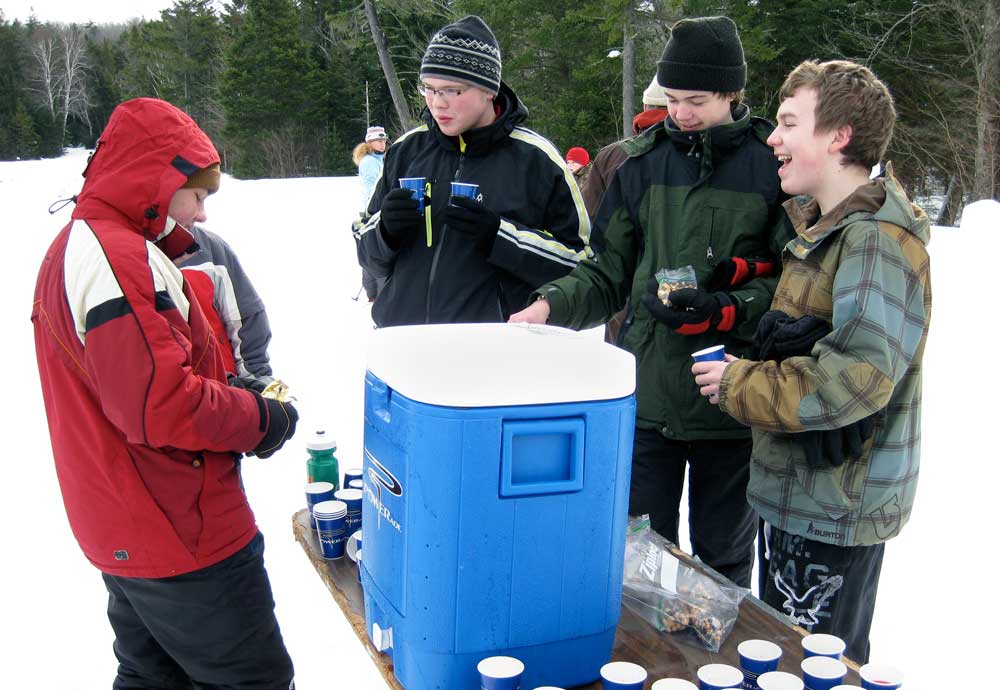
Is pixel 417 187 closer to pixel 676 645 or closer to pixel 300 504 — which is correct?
pixel 676 645

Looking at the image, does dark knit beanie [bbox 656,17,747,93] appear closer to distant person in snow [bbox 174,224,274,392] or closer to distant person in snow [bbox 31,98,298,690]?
distant person in snow [bbox 31,98,298,690]

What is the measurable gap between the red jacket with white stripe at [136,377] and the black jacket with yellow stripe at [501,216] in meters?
0.81

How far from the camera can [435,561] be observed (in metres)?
1.18

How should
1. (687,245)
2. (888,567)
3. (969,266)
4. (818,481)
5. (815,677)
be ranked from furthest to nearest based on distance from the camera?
(969,266) < (888,567) < (687,245) < (818,481) < (815,677)

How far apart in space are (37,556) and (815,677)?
3173 mm

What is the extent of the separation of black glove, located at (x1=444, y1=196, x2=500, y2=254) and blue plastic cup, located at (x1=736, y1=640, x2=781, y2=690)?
1.39m

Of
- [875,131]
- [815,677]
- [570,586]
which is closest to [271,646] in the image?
[570,586]

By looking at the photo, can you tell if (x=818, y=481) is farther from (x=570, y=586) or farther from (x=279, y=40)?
(x=279, y=40)

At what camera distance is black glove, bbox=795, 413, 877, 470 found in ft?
5.24

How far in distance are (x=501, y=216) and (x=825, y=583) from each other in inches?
51.6

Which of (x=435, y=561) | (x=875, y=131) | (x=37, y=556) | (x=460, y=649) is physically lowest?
(x=37, y=556)

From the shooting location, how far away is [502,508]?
3.85 feet

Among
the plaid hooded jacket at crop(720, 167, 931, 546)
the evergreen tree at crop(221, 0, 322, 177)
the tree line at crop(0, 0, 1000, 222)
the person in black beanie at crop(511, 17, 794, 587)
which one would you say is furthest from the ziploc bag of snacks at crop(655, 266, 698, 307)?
the evergreen tree at crop(221, 0, 322, 177)

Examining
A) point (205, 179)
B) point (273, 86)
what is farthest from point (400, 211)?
point (273, 86)
